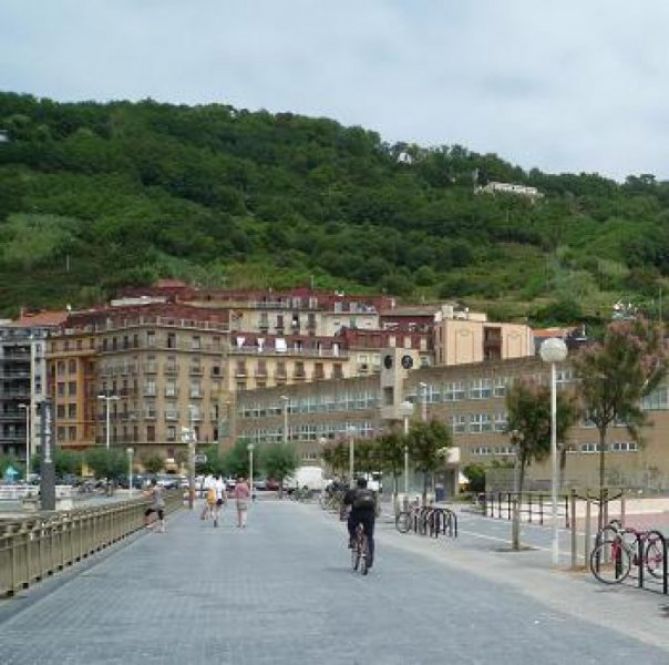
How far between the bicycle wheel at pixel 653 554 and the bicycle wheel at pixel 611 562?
320 millimetres

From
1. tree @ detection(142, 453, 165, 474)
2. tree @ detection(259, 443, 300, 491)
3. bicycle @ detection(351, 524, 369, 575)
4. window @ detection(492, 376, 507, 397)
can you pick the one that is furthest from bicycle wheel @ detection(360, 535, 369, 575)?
tree @ detection(142, 453, 165, 474)

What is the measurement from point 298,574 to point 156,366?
404 ft

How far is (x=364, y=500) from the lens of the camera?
25406mm

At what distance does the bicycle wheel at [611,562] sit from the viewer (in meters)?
22.5

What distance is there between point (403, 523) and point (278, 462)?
67.4 meters

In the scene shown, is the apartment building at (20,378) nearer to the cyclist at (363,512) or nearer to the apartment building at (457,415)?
the apartment building at (457,415)

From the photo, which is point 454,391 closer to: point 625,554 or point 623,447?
point 623,447

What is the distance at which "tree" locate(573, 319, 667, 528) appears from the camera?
3020 centimetres

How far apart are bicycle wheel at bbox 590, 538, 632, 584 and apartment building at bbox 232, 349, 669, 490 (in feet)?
121

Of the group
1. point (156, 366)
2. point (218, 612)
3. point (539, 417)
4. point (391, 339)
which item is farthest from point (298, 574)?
point (391, 339)

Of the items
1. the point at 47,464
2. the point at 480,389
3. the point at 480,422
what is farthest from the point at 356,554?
the point at 480,389

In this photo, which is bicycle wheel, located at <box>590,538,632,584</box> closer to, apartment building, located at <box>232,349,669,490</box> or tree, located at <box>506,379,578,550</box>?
tree, located at <box>506,379,578,550</box>

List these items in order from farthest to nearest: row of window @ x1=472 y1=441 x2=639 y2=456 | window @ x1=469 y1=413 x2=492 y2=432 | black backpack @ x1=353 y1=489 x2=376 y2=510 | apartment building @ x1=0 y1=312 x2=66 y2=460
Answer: apartment building @ x1=0 y1=312 x2=66 y2=460
window @ x1=469 y1=413 x2=492 y2=432
row of window @ x1=472 y1=441 x2=639 y2=456
black backpack @ x1=353 y1=489 x2=376 y2=510

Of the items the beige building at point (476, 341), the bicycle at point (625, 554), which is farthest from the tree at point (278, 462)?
the bicycle at point (625, 554)
